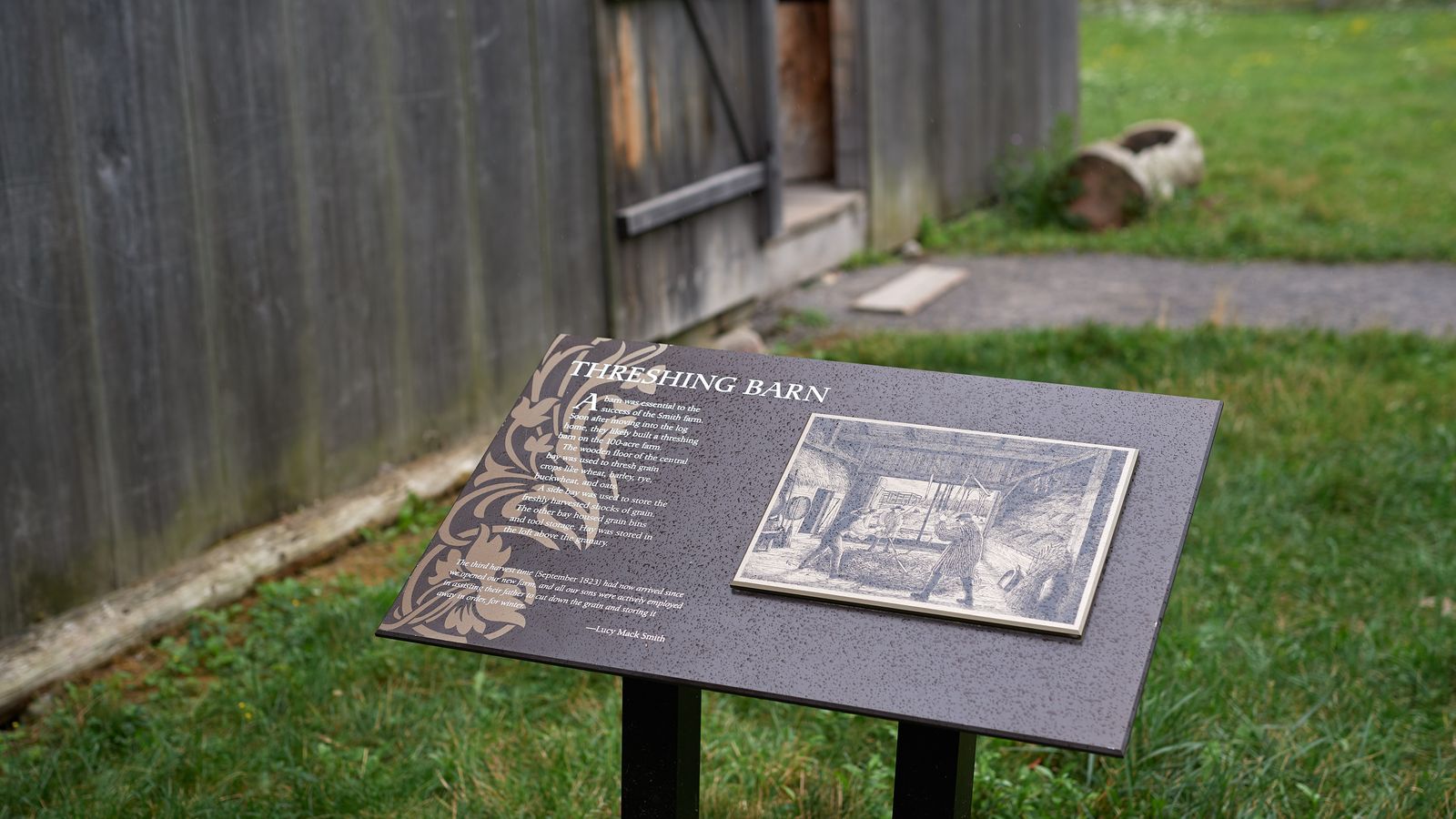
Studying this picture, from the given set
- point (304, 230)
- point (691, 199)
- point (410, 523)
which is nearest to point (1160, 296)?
point (691, 199)

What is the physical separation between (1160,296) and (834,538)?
6.16m

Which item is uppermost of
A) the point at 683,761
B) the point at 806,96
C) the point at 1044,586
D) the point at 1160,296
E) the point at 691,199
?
the point at 1044,586

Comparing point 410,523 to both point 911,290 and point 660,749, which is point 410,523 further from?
point 911,290

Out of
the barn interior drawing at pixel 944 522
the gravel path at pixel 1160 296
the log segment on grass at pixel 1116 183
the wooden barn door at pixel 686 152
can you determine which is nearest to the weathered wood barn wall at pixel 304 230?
the wooden barn door at pixel 686 152

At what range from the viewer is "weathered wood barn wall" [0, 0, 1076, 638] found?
3.94 m

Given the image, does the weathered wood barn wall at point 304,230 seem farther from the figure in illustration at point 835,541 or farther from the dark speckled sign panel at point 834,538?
the figure in illustration at point 835,541

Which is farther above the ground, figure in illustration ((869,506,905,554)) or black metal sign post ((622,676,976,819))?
figure in illustration ((869,506,905,554))

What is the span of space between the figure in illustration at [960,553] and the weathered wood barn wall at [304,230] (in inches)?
101

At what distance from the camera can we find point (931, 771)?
2391mm

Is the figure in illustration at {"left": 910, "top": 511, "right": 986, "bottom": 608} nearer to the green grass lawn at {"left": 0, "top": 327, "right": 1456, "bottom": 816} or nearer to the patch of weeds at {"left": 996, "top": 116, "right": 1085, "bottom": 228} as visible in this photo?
the green grass lawn at {"left": 0, "top": 327, "right": 1456, "bottom": 816}

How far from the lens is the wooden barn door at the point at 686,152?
639cm

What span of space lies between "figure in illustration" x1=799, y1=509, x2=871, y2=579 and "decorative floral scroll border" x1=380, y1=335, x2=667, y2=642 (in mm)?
365

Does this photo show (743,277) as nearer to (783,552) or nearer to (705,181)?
(705,181)

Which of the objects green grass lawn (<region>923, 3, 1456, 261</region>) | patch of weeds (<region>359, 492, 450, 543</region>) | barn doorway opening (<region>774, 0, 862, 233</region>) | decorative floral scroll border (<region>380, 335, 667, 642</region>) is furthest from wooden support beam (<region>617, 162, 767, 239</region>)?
decorative floral scroll border (<region>380, 335, 667, 642</region>)
